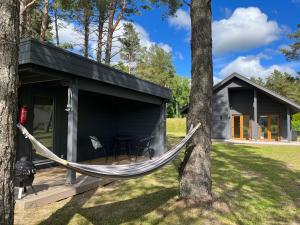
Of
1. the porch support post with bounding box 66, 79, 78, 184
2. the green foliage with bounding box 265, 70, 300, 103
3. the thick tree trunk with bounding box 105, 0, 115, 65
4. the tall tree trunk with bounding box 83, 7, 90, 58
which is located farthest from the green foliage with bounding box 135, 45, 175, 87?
the porch support post with bounding box 66, 79, 78, 184

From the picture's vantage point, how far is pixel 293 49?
75.7 ft

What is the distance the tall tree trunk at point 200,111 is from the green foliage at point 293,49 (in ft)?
73.8

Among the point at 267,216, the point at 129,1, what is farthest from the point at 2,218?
the point at 129,1

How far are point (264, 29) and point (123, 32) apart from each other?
28260 mm

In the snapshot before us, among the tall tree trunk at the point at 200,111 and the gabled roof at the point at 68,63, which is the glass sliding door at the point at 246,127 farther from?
the tall tree trunk at the point at 200,111

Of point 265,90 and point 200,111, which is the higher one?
point 265,90

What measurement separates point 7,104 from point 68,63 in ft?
8.69

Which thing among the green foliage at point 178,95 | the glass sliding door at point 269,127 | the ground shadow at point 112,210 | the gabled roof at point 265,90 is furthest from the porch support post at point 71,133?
the green foliage at point 178,95

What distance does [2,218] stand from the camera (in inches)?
75.0

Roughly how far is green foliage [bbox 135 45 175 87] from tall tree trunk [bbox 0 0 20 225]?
3246 cm

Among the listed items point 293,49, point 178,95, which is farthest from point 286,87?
point 178,95

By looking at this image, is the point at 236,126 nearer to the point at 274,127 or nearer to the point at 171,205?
the point at 274,127

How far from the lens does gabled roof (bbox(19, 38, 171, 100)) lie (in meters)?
3.81

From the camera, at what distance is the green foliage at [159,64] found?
35.5m
